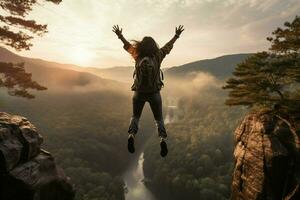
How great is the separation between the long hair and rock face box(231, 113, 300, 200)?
70.1 feet

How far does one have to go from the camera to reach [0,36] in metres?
20.8

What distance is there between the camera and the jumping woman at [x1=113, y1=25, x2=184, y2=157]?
538 centimetres

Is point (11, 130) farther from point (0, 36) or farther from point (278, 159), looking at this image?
point (278, 159)

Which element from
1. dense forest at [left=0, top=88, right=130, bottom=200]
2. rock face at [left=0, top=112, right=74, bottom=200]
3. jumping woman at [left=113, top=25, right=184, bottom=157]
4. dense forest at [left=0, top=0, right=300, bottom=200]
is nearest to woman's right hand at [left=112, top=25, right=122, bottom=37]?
jumping woman at [left=113, top=25, right=184, bottom=157]

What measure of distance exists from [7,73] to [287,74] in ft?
73.7

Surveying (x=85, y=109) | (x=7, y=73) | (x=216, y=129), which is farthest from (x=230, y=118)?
(x=7, y=73)

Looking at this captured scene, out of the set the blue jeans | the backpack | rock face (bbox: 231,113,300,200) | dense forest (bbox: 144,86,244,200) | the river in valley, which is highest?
the backpack

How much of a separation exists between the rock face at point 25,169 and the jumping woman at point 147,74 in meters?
9.95

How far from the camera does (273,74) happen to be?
1027 inches

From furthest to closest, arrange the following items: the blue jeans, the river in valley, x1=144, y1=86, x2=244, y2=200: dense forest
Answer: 1. the river in valley
2. x1=144, y1=86, x2=244, y2=200: dense forest
3. the blue jeans

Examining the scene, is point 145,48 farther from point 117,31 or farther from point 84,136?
point 84,136

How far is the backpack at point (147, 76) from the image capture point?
5.31 meters

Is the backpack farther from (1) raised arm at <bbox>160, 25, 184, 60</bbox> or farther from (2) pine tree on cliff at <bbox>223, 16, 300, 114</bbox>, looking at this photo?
(2) pine tree on cliff at <bbox>223, 16, 300, 114</bbox>

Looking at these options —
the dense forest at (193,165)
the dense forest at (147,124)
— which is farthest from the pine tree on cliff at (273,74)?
the dense forest at (193,165)
